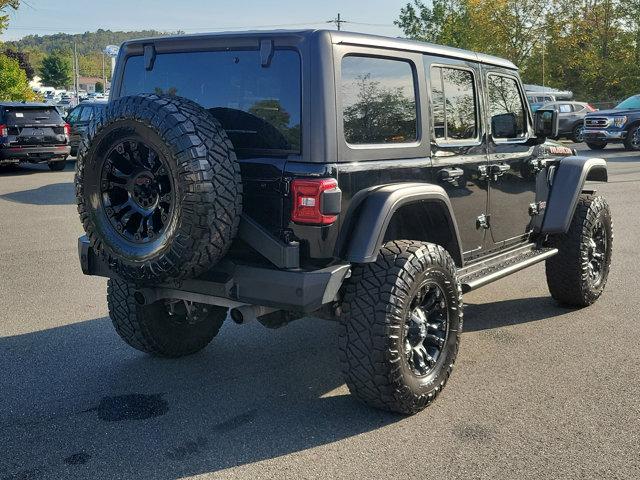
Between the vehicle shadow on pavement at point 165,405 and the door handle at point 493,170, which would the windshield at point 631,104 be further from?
the vehicle shadow on pavement at point 165,405

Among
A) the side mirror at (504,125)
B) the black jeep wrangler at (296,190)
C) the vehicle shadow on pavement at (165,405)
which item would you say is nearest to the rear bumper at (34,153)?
the vehicle shadow on pavement at (165,405)

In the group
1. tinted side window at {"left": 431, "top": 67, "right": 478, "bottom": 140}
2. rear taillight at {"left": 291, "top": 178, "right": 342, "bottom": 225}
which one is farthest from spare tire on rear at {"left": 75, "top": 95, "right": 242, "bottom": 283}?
tinted side window at {"left": 431, "top": 67, "right": 478, "bottom": 140}

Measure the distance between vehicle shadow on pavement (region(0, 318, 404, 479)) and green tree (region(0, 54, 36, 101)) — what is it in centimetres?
2442

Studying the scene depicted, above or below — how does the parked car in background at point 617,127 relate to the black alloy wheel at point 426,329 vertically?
above

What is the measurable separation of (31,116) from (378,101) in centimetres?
1460

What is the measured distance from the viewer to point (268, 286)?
3.38 m

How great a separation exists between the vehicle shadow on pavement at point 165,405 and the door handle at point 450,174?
4.51 ft

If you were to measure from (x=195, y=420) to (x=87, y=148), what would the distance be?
1526mm

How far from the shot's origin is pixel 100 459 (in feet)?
10.8

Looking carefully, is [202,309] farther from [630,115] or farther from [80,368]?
[630,115]

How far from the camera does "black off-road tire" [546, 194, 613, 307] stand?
5.46 meters

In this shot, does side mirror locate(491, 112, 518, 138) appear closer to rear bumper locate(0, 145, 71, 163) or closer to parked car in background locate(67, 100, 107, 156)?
rear bumper locate(0, 145, 71, 163)

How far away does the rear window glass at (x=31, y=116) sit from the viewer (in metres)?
16.1

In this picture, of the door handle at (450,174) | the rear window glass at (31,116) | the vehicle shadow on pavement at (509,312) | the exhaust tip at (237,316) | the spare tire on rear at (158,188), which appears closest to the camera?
the spare tire on rear at (158,188)
